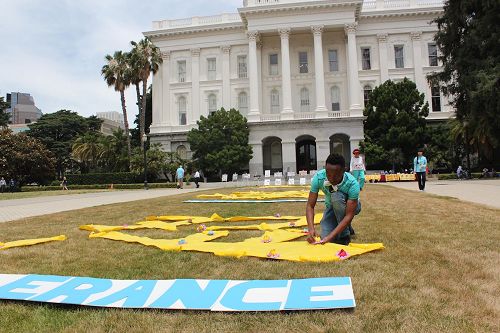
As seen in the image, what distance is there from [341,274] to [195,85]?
50099 mm

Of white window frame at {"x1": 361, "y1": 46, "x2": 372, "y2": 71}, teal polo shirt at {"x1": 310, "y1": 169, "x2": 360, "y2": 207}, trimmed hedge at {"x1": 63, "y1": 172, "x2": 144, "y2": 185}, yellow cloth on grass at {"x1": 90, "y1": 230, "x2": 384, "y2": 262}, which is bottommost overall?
yellow cloth on grass at {"x1": 90, "y1": 230, "x2": 384, "y2": 262}

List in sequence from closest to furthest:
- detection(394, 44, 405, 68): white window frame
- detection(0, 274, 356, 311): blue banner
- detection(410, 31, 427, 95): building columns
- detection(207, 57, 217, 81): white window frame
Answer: detection(0, 274, 356, 311): blue banner, detection(410, 31, 427, 95): building columns, detection(394, 44, 405, 68): white window frame, detection(207, 57, 217, 81): white window frame

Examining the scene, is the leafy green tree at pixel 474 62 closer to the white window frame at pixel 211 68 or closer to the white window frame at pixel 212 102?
the white window frame at pixel 212 102

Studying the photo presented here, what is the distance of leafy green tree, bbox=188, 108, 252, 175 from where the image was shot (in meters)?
43.4

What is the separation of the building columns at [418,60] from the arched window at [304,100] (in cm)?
1296

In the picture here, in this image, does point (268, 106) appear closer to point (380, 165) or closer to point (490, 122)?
point (380, 165)

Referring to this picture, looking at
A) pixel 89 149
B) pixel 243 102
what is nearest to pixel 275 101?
pixel 243 102

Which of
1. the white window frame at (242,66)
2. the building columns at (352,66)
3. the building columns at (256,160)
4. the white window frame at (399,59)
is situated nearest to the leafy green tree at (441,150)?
the building columns at (352,66)

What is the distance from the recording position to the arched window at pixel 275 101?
169 ft

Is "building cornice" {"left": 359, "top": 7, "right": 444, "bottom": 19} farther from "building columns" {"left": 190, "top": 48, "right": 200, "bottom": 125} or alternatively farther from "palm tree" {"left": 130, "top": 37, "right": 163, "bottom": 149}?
"palm tree" {"left": 130, "top": 37, "right": 163, "bottom": 149}

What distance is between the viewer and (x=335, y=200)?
20.0ft

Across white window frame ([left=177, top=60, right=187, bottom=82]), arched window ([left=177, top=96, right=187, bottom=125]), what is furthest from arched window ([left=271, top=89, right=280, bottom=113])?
white window frame ([left=177, top=60, right=187, bottom=82])

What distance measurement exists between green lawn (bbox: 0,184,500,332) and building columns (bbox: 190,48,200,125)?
4492cm

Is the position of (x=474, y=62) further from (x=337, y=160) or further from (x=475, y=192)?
(x=337, y=160)
